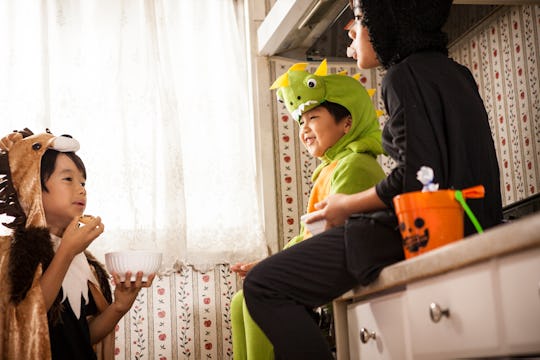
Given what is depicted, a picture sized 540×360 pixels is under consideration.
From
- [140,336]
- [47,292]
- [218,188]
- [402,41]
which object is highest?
[402,41]

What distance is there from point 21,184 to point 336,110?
3.03 feet

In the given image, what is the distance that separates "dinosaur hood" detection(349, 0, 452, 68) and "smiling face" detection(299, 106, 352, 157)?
0.70m

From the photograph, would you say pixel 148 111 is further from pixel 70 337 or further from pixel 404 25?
pixel 404 25

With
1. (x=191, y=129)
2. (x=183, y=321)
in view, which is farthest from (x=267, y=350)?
(x=191, y=129)

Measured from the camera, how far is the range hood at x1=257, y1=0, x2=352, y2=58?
7.95 ft

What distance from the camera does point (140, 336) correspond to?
8.90 ft

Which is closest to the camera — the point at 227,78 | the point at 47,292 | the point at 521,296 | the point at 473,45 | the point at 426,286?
the point at 521,296

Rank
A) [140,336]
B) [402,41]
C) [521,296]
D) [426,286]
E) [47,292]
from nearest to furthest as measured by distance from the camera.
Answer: [521,296] < [426,286] < [402,41] < [47,292] < [140,336]

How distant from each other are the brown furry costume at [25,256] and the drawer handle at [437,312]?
1.16 m

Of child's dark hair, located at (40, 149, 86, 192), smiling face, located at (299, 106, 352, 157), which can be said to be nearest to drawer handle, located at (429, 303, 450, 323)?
smiling face, located at (299, 106, 352, 157)

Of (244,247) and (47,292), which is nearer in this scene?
(47,292)

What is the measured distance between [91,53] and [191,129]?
466 mm

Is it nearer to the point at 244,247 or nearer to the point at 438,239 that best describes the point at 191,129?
the point at 244,247

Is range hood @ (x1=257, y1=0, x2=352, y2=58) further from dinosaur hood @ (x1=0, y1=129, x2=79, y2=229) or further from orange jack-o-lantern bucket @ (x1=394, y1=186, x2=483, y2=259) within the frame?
orange jack-o-lantern bucket @ (x1=394, y1=186, x2=483, y2=259)
